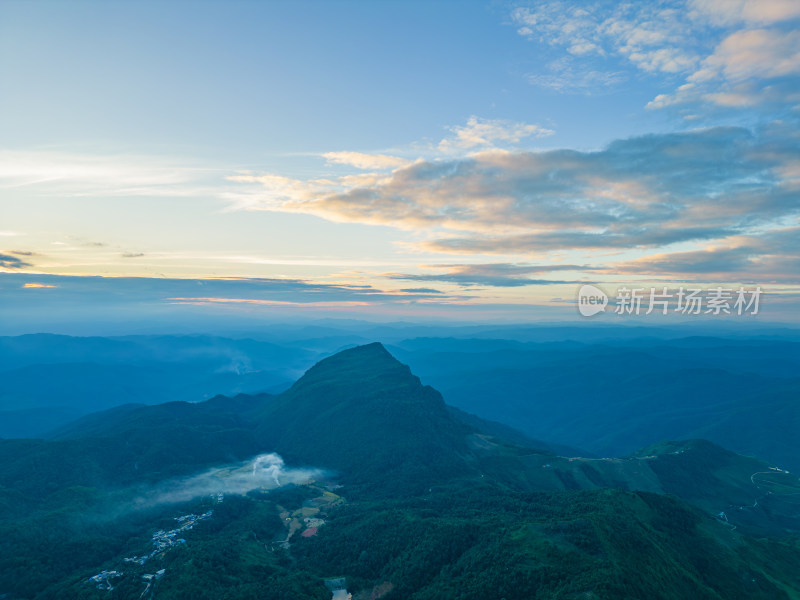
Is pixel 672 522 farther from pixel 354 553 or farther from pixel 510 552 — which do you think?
pixel 354 553

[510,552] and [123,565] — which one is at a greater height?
[510,552]

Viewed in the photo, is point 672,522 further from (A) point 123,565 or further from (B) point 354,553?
(A) point 123,565

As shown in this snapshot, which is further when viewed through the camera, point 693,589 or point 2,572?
point 2,572

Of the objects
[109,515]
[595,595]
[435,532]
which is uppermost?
[595,595]

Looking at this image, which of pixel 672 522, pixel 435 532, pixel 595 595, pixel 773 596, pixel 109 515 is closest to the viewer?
pixel 595 595

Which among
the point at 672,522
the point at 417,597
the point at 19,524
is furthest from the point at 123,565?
the point at 672,522

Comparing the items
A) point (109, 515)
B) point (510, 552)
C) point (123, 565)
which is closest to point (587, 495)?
point (510, 552)

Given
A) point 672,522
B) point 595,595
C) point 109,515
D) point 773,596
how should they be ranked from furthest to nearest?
point 109,515 < point 672,522 < point 773,596 < point 595,595

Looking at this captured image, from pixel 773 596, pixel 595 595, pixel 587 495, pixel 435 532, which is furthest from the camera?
pixel 587 495

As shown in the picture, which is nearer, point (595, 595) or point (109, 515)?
point (595, 595)
